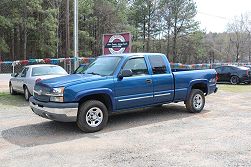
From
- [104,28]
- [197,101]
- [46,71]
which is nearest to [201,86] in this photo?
[197,101]

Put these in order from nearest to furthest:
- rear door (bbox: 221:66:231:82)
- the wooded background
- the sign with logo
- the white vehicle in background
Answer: the white vehicle in background → the sign with logo → rear door (bbox: 221:66:231:82) → the wooded background

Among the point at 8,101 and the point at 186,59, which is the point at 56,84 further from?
the point at 186,59

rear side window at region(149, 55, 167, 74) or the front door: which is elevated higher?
rear side window at region(149, 55, 167, 74)

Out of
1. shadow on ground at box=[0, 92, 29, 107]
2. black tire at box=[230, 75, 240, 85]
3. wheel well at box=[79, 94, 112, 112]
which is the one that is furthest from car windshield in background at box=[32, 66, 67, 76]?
black tire at box=[230, 75, 240, 85]

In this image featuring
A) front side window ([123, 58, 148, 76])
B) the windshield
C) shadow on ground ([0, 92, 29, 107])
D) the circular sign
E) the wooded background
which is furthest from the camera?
the wooded background

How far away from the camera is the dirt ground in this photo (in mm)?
5734

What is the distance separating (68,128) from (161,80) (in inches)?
106

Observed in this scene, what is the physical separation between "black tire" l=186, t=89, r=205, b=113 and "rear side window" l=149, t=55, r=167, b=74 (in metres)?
1.31

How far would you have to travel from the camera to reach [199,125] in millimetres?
8422

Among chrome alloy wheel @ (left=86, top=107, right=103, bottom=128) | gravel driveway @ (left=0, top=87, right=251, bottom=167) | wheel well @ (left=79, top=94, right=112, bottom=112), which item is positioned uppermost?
wheel well @ (left=79, top=94, right=112, bottom=112)

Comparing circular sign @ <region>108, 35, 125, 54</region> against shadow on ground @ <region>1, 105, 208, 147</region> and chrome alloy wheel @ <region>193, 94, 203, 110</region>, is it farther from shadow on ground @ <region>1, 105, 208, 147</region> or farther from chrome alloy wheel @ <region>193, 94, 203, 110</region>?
chrome alloy wheel @ <region>193, 94, 203, 110</region>

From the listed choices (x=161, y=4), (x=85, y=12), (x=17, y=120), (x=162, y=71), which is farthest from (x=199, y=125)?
(x=161, y=4)

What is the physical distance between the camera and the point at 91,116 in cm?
783

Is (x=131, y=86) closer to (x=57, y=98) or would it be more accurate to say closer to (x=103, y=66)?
(x=103, y=66)
